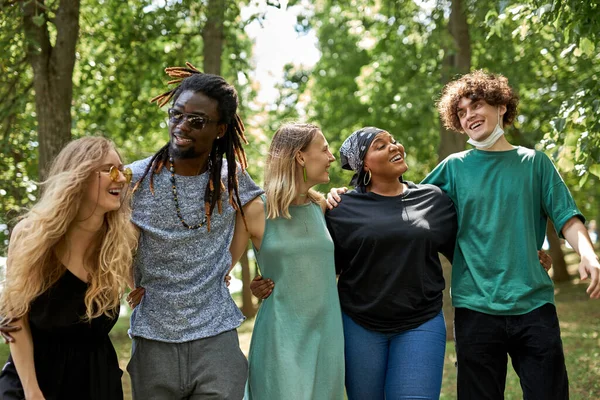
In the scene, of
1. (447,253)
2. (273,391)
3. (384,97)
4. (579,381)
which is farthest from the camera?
(384,97)

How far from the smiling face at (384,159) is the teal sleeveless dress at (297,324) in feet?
2.02

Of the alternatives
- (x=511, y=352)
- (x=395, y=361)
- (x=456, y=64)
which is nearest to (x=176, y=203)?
(x=395, y=361)

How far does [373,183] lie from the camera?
4891 millimetres

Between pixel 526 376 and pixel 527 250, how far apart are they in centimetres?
72

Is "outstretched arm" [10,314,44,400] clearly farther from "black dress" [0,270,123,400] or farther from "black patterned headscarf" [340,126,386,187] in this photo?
"black patterned headscarf" [340,126,386,187]

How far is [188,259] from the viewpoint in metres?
3.94

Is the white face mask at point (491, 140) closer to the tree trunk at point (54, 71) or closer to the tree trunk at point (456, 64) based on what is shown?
the tree trunk at point (54, 71)

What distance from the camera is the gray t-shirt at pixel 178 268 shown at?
389cm

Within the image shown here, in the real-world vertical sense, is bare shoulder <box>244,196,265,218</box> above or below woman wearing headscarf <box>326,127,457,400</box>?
above

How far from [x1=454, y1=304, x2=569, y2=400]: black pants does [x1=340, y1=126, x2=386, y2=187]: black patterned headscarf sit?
106 cm

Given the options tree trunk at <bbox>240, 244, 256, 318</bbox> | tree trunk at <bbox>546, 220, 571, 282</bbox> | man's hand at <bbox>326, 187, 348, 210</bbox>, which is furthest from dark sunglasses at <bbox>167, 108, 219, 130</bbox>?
tree trunk at <bbox>546, 220, 571, 282</bbox>

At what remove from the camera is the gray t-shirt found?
3889 millimetres

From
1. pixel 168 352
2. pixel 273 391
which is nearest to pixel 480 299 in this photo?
pixel 273 391

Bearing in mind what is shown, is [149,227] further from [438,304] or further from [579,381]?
[579,381]
